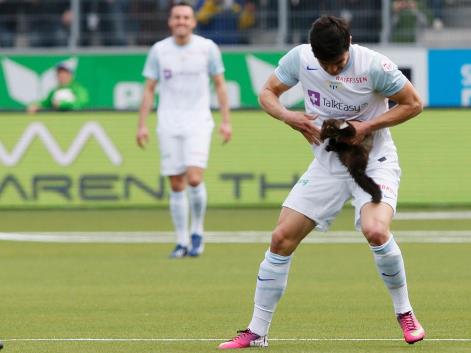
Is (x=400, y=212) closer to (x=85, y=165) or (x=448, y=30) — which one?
(x=85, y=165)

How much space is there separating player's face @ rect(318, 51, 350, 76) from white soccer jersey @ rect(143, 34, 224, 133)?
628cm

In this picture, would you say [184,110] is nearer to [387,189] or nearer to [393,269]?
[387,189]

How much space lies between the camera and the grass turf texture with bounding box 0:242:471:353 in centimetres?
902

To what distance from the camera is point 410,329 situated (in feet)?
27.5

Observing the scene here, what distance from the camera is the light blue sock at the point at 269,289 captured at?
8.48 meters

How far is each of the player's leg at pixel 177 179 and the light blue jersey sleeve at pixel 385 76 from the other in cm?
628

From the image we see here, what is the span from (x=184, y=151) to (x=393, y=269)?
6.34m

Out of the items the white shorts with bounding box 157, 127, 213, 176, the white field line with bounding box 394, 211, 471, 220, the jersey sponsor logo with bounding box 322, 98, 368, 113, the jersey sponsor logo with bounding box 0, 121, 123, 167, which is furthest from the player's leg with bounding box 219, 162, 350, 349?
the jersey sponsor logo with bounding box 0, 121, 123, 167

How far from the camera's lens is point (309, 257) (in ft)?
48.2

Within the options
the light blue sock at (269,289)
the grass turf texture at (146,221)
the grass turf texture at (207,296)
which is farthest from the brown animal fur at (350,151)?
the grass turf texture at (146,221)

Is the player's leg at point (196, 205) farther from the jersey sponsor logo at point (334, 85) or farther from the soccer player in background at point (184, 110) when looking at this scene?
the jersey sponsor logo at point (334, 85)

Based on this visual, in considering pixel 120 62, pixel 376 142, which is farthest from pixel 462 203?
pixel 376 142

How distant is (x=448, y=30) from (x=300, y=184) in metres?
17.8

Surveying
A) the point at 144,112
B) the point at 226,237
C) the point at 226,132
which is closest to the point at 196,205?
the point at 226,132
